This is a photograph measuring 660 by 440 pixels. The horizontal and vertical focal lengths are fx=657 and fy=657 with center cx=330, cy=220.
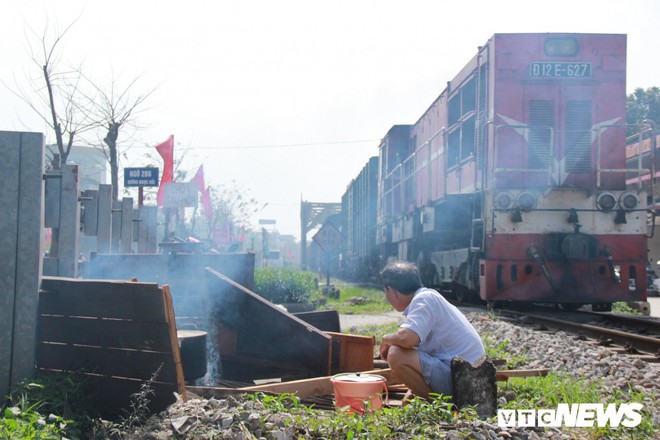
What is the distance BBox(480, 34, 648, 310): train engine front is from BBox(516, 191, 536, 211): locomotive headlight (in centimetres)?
2

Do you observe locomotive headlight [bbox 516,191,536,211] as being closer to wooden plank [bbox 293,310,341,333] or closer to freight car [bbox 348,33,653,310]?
freight car [bbox 348,33,653,310]

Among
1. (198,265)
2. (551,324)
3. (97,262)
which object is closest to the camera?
(198,265)

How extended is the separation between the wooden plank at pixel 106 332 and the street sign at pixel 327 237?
15.5m

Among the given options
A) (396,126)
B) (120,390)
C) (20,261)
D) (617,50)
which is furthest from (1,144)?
(396,126)

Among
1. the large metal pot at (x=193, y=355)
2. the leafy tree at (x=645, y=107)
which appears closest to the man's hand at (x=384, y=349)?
the large metal pot at (x=193, y=355)

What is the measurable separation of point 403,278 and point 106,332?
2024 millimetres

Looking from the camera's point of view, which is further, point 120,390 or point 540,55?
point 540,55

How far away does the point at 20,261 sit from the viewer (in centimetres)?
477

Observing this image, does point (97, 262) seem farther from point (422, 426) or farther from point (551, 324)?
point (551, 324)

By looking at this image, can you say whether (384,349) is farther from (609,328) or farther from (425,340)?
(609,328)

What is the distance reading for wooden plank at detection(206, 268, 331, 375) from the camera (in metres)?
5.50

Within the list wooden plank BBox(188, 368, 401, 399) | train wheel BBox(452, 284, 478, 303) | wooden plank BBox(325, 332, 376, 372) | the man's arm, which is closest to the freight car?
train wheel BBox(452, 284, 478, 303)

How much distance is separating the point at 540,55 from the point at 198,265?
21.9 ft

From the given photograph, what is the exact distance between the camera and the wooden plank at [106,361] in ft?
13.6
